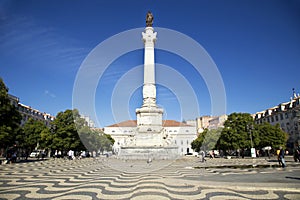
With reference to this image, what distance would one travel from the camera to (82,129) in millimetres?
39562

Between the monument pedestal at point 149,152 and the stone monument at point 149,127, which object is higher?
the stone monument at point 149,127

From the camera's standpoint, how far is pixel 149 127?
95.5 ft

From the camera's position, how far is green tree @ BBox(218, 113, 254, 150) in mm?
37750

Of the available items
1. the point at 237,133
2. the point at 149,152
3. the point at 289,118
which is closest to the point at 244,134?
the point at 237,133

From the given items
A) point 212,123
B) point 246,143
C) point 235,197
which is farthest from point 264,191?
point 212,123

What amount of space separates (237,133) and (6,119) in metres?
36.5

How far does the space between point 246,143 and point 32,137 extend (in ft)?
133

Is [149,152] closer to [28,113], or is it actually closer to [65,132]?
[65,132]

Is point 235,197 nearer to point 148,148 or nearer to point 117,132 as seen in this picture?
point 148,148

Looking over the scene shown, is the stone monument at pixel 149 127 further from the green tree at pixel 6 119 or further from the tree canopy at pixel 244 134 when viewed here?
the tree canopy at pixel 244 134

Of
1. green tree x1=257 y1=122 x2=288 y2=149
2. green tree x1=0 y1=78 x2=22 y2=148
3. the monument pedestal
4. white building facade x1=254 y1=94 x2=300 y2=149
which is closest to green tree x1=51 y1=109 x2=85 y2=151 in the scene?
green tree x1=0 y1=78 x2=22 y2=148

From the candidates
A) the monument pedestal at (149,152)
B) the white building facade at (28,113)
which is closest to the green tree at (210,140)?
the monument pedestal at (149,152)

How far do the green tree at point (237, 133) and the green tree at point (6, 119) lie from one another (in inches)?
1359

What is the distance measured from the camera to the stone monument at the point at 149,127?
26.1 m
